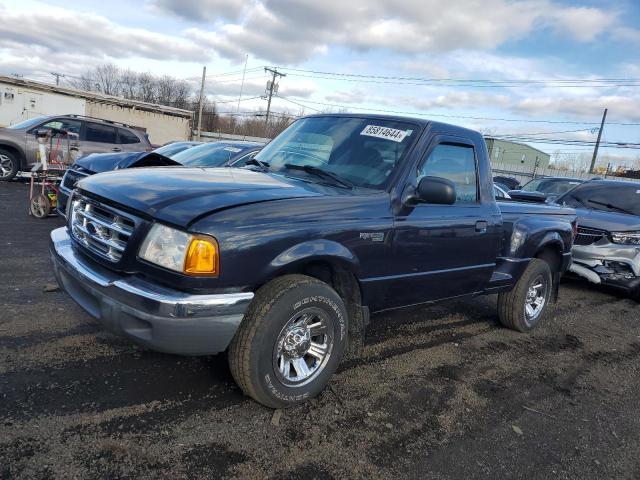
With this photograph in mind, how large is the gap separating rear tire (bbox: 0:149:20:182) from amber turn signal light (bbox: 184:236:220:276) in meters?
12.4

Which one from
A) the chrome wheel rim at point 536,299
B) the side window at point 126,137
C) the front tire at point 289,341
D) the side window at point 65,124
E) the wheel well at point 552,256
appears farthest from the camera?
the side window at point 126,137

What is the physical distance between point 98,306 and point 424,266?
227cm

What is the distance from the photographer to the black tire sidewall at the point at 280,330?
2.81 metres

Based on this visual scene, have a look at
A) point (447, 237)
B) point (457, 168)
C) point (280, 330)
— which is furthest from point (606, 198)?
point (280, 330)

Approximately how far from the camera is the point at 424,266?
12.3 feet

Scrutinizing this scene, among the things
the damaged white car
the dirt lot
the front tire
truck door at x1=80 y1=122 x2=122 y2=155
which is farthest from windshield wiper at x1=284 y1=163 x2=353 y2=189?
truck door at x1=80 y1=122 x2=122 y2=155

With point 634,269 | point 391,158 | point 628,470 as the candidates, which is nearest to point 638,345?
point 634,269

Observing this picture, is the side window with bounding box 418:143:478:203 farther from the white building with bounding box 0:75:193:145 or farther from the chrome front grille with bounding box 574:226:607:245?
the white building with bounding box 0:75:193:145

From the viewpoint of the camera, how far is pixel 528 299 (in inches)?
212

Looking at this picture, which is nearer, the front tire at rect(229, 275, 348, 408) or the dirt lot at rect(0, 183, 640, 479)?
the dirt lot at rect(0, 183, 640, 479)

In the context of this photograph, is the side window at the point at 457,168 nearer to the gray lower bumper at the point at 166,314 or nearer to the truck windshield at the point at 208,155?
the gray lower bumper at the point at 166,314

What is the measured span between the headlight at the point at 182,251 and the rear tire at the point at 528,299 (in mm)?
3580

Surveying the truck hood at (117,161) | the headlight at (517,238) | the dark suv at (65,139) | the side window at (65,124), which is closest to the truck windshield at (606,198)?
the headlight at (517,238)

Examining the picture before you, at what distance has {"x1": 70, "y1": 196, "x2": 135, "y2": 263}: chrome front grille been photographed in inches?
112
